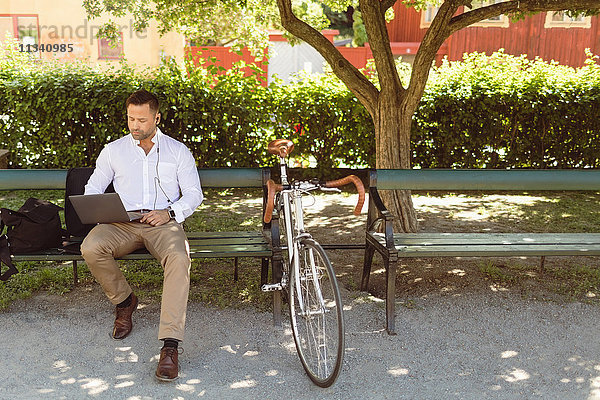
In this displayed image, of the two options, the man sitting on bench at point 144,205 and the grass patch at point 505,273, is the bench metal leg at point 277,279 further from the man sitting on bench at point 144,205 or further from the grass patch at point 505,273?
the grass patch at point 505,273

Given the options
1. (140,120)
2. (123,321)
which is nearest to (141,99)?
(140,120)

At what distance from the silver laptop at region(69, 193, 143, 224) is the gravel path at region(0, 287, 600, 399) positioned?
78 cm

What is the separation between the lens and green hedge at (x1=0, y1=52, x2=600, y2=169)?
9.59m

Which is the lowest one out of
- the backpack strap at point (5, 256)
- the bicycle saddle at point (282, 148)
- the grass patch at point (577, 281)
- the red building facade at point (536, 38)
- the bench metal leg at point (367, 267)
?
the grass patch at point (577, 281)

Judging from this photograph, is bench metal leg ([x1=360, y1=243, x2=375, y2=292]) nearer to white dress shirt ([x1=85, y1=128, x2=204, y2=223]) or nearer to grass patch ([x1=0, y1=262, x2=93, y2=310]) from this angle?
white dress shirt ([x1=85, y1=128, x2=204, y2=223])

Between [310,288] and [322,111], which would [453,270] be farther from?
[322,111]

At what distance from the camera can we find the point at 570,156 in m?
10.6

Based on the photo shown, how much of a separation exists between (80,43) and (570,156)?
14.9m

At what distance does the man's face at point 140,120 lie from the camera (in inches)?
182

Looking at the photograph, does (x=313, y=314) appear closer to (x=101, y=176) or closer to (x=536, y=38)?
(x=101, y=176)

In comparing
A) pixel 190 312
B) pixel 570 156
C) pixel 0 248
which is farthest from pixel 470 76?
pixel 0 248

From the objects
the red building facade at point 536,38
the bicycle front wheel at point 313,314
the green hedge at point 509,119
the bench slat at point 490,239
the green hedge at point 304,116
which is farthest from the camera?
the red building facade at point 536,38

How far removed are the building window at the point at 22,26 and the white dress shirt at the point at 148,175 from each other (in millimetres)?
17218

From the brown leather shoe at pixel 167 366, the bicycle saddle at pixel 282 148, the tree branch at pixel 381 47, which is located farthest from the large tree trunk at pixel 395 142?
the brown leather shoe at pixel 167 366
